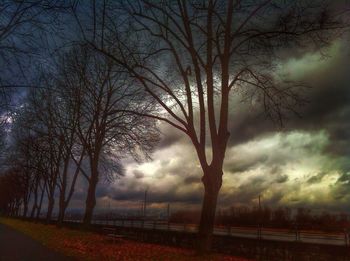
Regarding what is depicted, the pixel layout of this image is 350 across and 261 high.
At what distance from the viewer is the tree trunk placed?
14.2 m

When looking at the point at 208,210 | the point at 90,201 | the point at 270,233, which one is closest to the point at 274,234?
the point at 270,233

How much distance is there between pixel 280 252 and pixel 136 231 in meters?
17.4

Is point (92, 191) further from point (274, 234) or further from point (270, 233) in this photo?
point (270, 233)

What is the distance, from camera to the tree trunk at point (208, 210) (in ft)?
46.6

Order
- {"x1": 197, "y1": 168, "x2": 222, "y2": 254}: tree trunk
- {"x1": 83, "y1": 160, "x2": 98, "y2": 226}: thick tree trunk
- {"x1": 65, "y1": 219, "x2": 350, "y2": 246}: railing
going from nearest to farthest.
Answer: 1. {"x1": 197, "y1": 168, "x2": 222, "y2": 254}: tree trunk
2. {"x1": 65, "y1": 219, "x2": 350, "y2": 246}: railing
3. {"x1": 83, "y1": 160, "x2": 98, "y2": 226}: thick tree trunk

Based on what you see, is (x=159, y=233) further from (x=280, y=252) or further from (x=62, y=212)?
(x=62, y=212)

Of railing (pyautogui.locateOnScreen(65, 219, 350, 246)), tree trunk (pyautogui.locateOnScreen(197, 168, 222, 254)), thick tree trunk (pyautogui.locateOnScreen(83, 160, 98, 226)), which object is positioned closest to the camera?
tree trunk (pyautogui.locateOnScreen(197, 168, 222, 254))

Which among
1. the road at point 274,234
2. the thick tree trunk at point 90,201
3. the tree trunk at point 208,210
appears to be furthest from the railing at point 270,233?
the thick tree trunk at point 90,201

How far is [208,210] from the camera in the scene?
1421 cm

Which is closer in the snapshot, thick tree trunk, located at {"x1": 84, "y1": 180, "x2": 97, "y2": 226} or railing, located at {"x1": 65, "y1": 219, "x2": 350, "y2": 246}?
railing, located at {"x1": 65, "y1": 219, "x2": 350, "y2": 246}

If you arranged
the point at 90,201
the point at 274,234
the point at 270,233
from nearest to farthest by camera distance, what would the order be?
the point at 90,201, the point at 274,234, the point at 270,233

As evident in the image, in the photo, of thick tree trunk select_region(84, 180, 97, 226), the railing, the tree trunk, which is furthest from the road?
thick tree trunk select_region(84, 180, 97, 226)

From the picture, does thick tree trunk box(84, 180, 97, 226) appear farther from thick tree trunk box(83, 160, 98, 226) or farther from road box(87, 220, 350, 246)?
road box(87, 220, 350, 246)

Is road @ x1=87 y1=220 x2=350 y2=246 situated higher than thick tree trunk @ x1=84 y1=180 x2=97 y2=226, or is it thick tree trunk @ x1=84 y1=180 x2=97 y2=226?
thick tree trunk @ x1=84 y1=180 x2=97 y2=226
